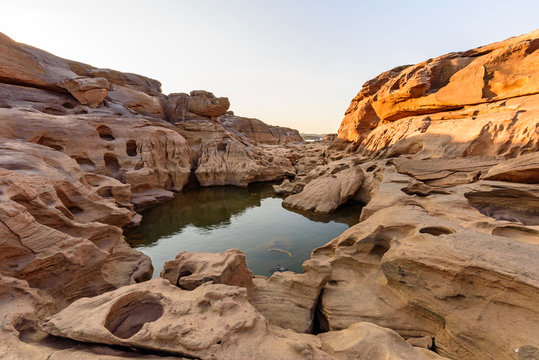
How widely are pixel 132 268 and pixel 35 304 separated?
2.51m

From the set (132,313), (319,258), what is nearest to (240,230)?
(319,258)

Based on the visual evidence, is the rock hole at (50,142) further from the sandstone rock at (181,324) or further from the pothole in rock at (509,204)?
the pothole in rock at (509,204)

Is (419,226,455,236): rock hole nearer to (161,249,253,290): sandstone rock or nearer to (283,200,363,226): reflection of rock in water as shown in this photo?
(161,249,253,290): sandstone rock

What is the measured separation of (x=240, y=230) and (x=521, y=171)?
32.0 ft

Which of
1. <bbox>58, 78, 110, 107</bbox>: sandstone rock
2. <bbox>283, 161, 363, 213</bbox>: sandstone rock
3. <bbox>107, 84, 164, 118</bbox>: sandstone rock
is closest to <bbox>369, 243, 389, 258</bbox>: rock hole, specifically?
<bbox>283, 161, 363, 213</bbox>: sandstone rock

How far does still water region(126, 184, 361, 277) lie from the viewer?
24.5 ft

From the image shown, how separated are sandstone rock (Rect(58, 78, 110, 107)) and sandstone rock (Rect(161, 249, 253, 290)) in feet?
51.7

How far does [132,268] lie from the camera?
574 cm

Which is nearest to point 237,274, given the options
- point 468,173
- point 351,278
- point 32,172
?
point 351,278

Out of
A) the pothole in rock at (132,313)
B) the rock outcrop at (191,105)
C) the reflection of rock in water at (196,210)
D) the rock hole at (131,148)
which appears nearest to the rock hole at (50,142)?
the rock hole at (131,148)

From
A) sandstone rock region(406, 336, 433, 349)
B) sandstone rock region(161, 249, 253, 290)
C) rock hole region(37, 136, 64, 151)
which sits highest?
rock hole region(37, 136, 64, 151)

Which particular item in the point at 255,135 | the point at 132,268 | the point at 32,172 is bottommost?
A: the point at 132,268

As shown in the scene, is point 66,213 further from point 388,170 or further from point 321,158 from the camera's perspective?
point 321,158

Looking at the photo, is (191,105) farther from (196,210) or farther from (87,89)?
(196,210)
